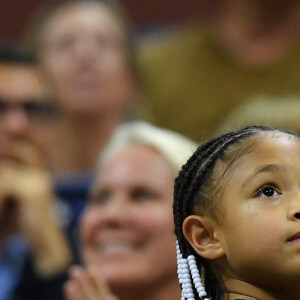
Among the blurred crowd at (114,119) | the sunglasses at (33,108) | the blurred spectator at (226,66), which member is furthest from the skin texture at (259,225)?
the sunglasses at (33,108)

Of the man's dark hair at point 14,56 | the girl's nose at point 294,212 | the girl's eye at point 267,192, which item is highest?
the man's dark hair at point 14,56

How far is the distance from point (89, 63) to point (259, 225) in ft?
6.52

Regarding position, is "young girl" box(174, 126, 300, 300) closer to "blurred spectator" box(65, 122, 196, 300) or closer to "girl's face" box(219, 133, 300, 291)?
"girl's face" box(219, 133, 300, 291)

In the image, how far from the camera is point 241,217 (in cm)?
151

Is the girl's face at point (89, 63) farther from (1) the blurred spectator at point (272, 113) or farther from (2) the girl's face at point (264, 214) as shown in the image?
(2) the girl's face at point (264, 214)

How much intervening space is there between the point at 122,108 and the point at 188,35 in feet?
1.22

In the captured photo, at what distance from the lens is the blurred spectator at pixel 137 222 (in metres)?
2.38

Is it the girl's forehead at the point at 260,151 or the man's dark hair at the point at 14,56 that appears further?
the man's dark hair at the point at 14,56

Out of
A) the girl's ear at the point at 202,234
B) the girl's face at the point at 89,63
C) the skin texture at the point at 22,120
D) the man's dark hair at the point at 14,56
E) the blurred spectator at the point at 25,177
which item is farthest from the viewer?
the girl's face at the point at 89,63

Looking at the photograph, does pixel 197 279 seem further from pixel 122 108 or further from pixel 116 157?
pixel 122 108

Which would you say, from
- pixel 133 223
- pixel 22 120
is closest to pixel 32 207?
pixel 22 120

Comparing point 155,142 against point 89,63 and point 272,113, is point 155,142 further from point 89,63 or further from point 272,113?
point 89,63

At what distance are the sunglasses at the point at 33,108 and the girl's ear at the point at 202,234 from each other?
159 centimetres

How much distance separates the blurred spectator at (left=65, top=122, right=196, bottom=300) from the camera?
2379 mm
